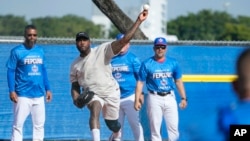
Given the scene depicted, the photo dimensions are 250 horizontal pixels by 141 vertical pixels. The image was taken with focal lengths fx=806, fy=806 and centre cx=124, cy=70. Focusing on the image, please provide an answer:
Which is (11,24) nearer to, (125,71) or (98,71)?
(125,71)

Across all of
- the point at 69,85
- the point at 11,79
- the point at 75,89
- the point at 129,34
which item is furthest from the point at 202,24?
the point at 129,34

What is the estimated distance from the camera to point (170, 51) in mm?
13906

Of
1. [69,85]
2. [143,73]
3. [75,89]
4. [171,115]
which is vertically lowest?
[171,115]

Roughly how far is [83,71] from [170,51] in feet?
12.1

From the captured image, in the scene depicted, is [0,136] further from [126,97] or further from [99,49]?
[99,49]

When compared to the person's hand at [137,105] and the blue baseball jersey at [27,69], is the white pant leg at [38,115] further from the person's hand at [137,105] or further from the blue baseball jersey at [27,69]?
the person's hand at [137,105]

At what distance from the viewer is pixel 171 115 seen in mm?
12062

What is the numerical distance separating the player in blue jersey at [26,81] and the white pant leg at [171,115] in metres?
1.80

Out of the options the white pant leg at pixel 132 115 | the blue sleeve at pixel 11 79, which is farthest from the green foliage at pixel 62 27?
the blue sleeve at pixel 11 79

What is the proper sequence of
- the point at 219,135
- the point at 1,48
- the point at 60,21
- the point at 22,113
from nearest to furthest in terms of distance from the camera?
the point at 219,135, the point at 22,113, the point at 1,48, the point at 60,21

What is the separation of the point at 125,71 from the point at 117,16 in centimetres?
392

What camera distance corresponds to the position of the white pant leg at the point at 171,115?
11953 millimetres

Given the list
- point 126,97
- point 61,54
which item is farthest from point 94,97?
point 61,54

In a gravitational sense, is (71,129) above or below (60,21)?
below
